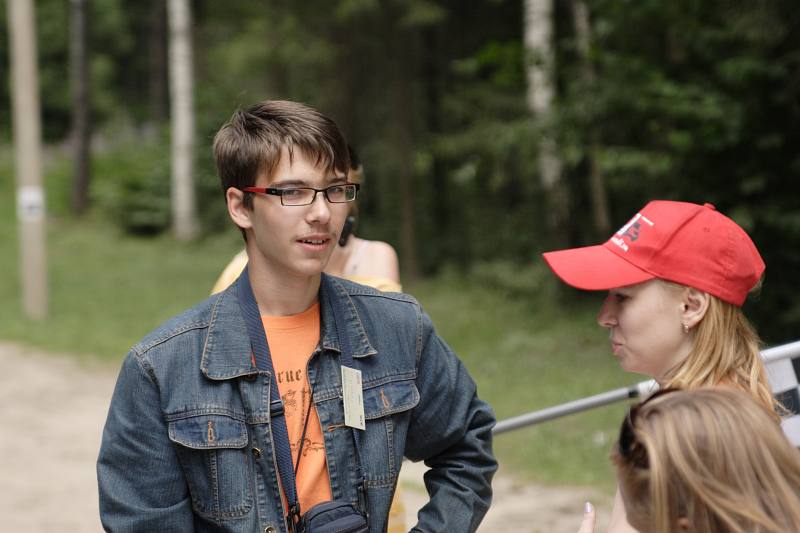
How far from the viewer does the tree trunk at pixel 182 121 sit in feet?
68.4

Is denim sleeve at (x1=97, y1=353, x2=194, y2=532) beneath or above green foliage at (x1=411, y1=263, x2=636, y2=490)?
above

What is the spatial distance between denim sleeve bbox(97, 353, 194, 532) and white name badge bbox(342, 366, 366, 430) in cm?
39

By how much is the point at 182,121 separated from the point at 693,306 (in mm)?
19957

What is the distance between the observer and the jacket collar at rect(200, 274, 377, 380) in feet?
7.11

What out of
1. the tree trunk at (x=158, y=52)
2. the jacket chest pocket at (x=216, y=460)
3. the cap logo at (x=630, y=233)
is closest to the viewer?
the jacket chest pocket at (x=216, y=460)

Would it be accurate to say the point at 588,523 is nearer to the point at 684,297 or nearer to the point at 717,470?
the point at 717,470

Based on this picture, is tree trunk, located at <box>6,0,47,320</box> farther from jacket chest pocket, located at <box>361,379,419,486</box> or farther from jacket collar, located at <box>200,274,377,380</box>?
jacket chest pocket, located at <box>361,379,419,486</box>

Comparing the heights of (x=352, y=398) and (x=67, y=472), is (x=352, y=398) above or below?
above

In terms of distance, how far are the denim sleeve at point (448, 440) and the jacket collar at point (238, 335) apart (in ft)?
0.58

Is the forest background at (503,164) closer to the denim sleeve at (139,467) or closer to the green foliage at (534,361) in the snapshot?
the green foliage at (534,361)

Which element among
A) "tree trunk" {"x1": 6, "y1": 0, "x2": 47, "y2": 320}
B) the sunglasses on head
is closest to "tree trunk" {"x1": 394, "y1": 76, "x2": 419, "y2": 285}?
"tree trunk" {"x1": 6, "y1": 0, "x2": 47, "y2": 320}

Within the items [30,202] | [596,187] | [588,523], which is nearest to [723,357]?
[588,523]

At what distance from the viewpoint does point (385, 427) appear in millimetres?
2303

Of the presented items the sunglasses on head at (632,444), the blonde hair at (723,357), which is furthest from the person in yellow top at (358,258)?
the sunglasses on head at (632,444)
